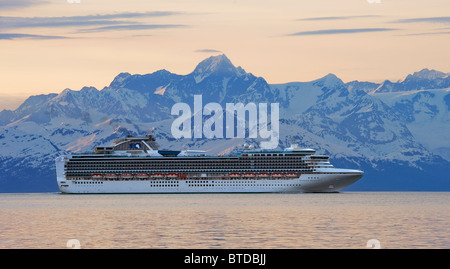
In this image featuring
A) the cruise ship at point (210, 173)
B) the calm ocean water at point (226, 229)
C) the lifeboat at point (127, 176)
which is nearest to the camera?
the calm ocean water at point (226, 229)

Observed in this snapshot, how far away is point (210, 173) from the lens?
19250cm

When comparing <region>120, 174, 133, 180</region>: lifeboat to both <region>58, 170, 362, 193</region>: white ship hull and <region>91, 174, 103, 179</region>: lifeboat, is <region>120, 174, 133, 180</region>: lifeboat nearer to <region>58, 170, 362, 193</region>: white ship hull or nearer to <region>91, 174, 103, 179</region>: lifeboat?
<region>58, 170, 362, 193</region>: white ship hull

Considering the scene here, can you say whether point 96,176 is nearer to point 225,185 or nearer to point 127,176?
point 127,176

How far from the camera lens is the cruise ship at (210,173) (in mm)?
187500

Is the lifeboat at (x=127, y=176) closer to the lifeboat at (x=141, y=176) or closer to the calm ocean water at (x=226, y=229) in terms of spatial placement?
the lifeboat at (x=141, y=176)

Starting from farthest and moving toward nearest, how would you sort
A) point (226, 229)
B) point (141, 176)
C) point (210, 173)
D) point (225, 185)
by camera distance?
point (141, 176)
point (210, 173)
point (225, 185)
point (226, 229)

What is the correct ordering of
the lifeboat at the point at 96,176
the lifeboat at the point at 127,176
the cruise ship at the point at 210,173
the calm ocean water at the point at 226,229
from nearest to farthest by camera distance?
the calm ocean water at the point at 226,229 < the cruise ship at the point at 210,173 < the lifeboat at the point at 127,176 < the lifeboat at the point at 96,176

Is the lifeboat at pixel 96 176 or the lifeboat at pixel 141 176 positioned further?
the lifeboat at pixel 96 176

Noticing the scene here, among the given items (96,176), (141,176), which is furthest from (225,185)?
(96,176)

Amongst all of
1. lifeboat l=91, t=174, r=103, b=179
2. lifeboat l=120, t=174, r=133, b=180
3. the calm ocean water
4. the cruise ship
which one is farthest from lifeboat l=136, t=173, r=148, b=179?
the calm ocean water

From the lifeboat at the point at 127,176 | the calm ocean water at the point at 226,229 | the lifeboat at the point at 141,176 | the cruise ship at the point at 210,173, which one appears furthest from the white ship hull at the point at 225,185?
the calm ocean water at the point at 226,229
